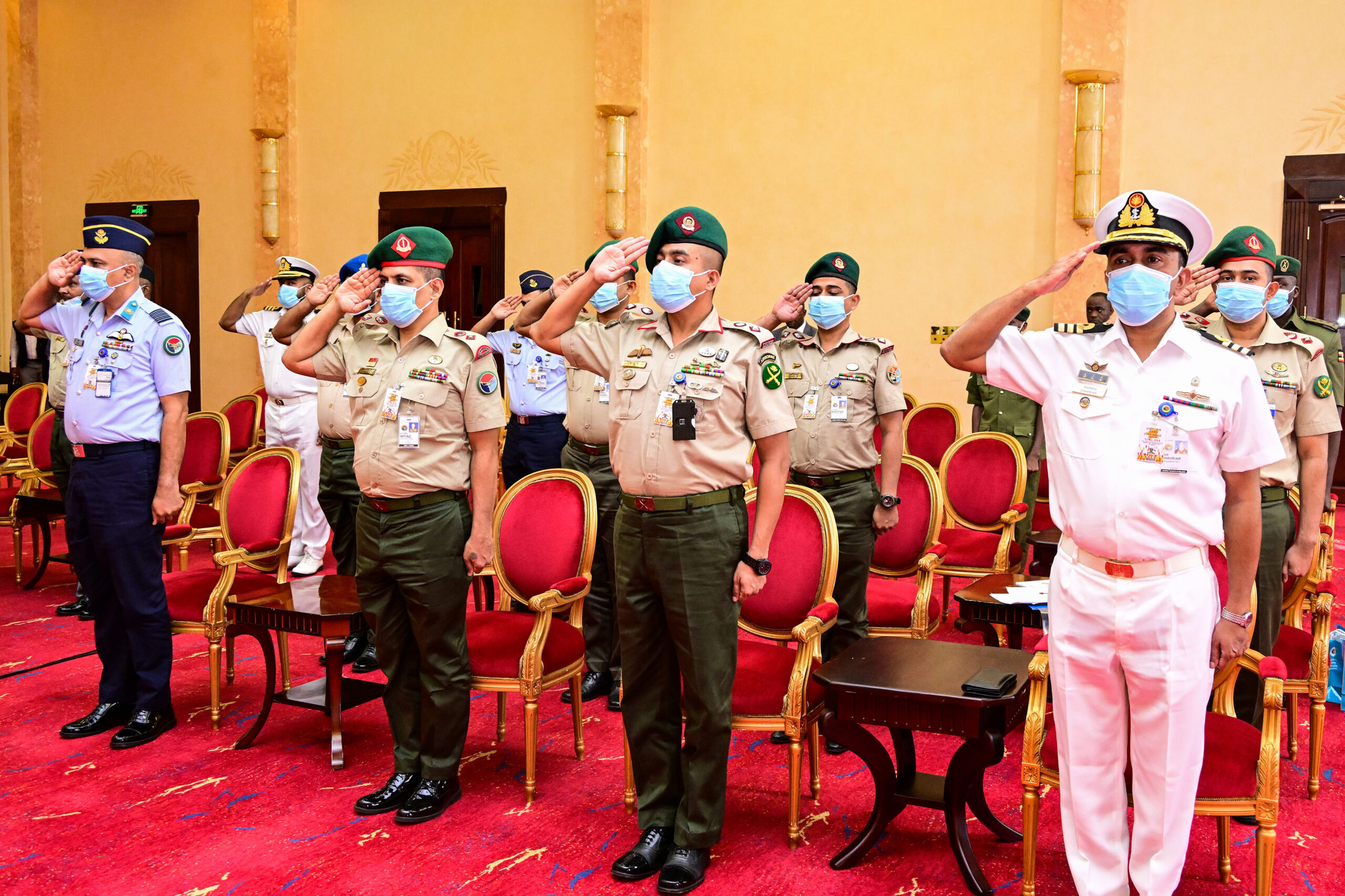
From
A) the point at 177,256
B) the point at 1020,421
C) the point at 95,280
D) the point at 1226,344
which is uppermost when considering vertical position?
the point at 177,256

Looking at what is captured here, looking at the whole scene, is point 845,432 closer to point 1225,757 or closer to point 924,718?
point 924,718

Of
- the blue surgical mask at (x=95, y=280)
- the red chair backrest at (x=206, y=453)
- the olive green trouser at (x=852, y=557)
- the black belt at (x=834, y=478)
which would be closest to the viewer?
the olive green trouser at (x=852, y=557)

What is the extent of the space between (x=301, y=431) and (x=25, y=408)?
262 cm

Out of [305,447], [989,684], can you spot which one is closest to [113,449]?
[305,447]

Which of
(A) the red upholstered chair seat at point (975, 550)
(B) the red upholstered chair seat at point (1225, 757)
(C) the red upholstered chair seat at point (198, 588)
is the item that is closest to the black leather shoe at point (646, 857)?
(B) the red upholstered chair seat at point (1225, 757)

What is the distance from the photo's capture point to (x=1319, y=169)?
698cm

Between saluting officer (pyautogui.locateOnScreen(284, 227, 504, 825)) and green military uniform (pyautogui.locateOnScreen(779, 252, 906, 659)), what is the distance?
120cm

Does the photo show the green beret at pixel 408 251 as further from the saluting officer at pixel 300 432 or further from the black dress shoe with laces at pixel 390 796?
the saluting officer at pixel 300 432

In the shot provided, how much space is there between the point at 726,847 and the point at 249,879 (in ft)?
4.15

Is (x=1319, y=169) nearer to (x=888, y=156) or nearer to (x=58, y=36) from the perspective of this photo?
(x=888, y=156)

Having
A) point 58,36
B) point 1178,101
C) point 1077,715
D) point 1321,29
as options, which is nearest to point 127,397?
point 1077,715

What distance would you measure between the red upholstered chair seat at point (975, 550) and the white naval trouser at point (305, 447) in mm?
3772

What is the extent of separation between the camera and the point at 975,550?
15.4 feet

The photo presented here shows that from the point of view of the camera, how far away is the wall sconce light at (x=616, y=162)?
28.7ft
